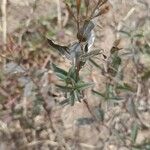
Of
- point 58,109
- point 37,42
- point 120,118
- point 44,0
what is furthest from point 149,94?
point 44,0

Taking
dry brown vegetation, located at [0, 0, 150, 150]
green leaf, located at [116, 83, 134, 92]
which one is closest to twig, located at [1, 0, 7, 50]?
dry brown vegetation, located at [0, 0, 150, 150]

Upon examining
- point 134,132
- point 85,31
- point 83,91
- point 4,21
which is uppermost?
point 4,21

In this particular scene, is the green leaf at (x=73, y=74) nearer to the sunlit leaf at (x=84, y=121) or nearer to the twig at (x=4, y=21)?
the sunlit leaf at (x=84, y=121)

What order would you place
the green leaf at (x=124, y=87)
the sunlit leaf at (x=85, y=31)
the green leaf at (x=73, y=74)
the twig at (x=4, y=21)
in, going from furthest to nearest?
1. the twig at (x=4, y=21)
2. the green leaf at (x=124, y=87)
3. the green leaf at (x=73, y=74)
4. the sunlit leaf at (x=85, y=31)

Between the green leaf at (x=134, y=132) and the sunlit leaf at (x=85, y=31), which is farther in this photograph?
the green leaf at (x=134, y=132)

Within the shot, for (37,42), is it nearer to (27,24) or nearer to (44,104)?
(27,24)

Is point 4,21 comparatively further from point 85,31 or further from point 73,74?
point 85,31

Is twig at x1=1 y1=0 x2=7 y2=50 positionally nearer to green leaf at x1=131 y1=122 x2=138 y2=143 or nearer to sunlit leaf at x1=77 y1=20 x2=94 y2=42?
green leaf at x1=131 y1=122 x2=138 y2=143

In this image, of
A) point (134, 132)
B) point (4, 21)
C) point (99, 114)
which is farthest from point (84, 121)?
point (4, 21)

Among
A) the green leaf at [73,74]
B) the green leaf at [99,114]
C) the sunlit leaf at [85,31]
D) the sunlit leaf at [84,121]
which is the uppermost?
the sunlit leaf at [85,31]

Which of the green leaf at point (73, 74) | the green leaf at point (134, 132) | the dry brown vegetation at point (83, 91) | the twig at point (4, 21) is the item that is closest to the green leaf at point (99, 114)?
the dry brown vegetation at point (83, 91)

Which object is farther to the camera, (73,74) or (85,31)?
(73,74)
